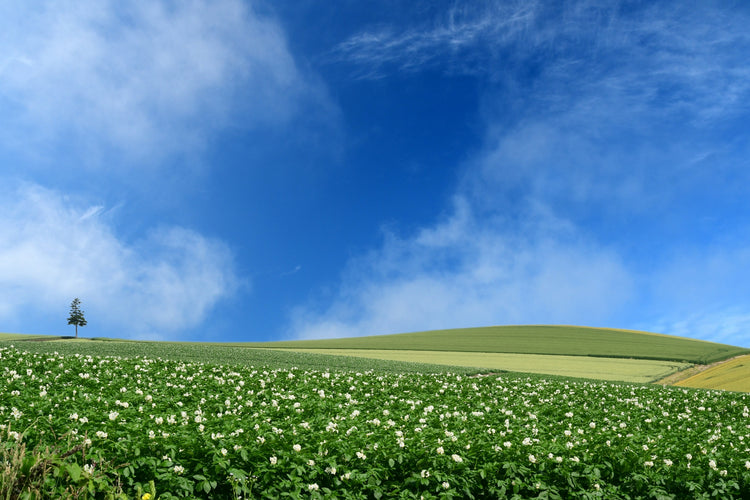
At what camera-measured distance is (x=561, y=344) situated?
2467 inches

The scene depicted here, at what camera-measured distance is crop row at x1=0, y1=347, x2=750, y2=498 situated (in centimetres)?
738

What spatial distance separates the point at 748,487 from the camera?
27.5ft

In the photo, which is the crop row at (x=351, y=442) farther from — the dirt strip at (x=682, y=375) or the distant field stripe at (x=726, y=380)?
the dirt strip at (x=682, y=375)

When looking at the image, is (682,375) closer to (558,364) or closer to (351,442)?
(558,364)

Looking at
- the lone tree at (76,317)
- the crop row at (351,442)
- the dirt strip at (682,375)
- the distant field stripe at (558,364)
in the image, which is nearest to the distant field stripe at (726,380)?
the dirt strip at (682,375)

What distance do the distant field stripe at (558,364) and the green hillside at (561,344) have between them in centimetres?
390

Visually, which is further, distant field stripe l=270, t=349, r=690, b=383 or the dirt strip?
distant field stripe l=270, t=349, r=690, b=383

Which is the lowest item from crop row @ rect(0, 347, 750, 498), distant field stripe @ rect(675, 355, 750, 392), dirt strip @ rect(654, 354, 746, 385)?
dirt strip @ rect(654, 354, 746, 385)

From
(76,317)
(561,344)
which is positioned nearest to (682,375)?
(561,344)

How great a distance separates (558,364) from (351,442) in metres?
40.4

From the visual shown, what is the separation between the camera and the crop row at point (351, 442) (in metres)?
7.38

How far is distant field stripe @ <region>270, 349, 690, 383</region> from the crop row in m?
21.9

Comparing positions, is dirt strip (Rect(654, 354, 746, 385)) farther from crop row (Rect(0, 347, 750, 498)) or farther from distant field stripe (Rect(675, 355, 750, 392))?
crop row (Rect(0, 347, 750, 498))

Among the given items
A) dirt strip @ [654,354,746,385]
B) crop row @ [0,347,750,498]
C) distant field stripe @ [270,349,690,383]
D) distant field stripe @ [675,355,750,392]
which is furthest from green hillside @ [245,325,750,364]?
crop row @ [0,347,750,498]
